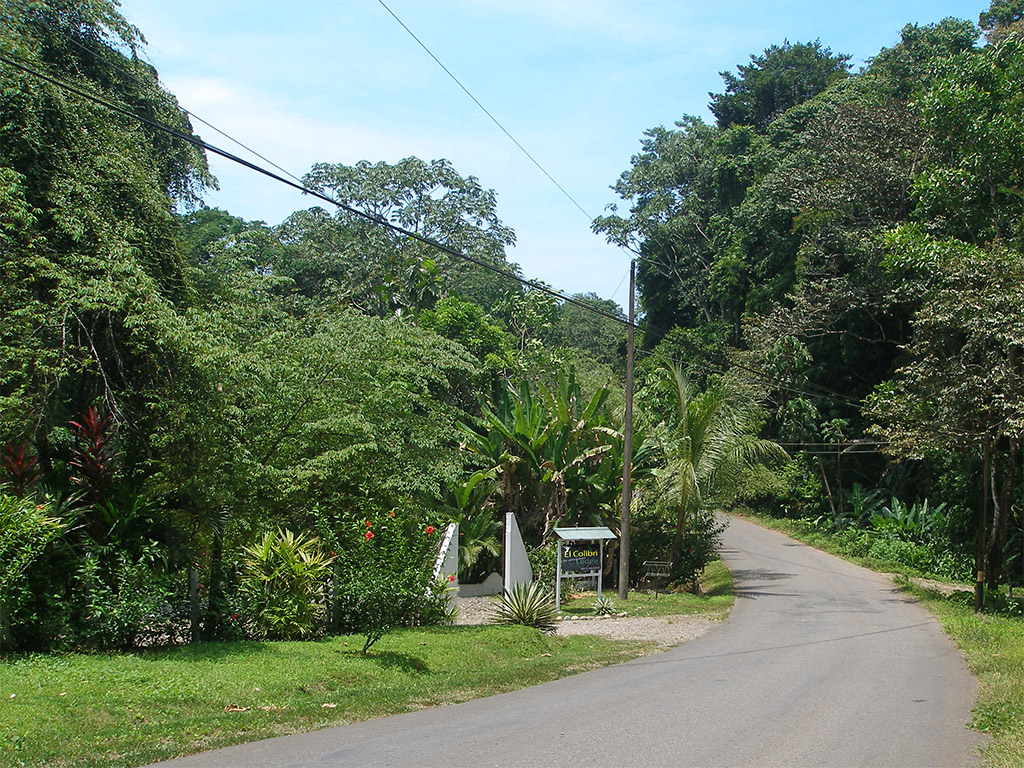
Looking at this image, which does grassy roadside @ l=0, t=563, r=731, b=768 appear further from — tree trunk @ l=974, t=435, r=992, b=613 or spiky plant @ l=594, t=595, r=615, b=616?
tree trunk @ l=974, t=435, r=992, b=613

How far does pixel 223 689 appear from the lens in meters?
9.08

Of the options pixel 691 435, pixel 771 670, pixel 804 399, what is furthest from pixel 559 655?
pixel 804 399

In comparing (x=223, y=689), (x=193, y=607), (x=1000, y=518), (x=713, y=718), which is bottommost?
(x=713, y=718)

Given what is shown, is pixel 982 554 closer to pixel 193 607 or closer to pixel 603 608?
pixel 603 608

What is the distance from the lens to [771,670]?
Result: 12.6 m

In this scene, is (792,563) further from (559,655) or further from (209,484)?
(209,484)

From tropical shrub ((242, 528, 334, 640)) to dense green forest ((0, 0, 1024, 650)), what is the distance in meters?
0.03

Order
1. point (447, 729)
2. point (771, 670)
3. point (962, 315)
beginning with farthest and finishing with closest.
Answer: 1. point (962, 315)
2. point (771, 670)
3. point (447, 729)

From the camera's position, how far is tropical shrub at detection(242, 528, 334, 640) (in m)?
11.9

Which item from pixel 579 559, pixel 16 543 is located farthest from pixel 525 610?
pixel 16 543

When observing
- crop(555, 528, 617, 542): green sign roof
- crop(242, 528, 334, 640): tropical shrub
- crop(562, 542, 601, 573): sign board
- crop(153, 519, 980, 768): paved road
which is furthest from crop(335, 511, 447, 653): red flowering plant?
crop(562, 542, 601, 573): sign board

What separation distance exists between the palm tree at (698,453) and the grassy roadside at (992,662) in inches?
223

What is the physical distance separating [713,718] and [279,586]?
5958 millimetres

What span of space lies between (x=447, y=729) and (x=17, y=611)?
183 inches
